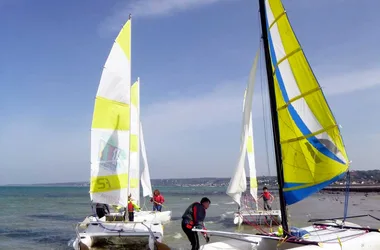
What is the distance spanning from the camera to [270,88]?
9086mm

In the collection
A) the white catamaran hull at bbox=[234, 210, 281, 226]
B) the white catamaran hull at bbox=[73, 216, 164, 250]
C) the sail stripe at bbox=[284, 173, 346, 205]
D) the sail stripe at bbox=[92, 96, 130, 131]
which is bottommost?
the white catamaran hull at bbox=[234, 210, 281, 226]

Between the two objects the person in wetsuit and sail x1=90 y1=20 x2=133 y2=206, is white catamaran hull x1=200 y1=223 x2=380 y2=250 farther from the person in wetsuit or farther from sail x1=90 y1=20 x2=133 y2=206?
sail x1=90 y1=20 x2=133 y2=206

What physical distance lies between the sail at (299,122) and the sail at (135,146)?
37.0ft

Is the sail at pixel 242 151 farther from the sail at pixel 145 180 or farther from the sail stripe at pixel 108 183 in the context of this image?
the sail at pixel 145 180

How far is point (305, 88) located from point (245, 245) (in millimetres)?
3811

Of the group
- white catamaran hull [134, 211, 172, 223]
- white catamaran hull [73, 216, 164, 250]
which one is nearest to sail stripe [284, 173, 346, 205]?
white catamaran hull [73, 216, 164, 250]

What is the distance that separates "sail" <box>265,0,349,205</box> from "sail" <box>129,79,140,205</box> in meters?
11.3

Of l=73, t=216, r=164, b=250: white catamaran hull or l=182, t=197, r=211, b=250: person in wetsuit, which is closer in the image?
l=182, t=197, r=211, b=250: person in wetsuit

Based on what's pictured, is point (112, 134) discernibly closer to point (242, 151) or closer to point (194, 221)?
point (242, 151)

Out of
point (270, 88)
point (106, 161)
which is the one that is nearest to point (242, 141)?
point (270, 88)

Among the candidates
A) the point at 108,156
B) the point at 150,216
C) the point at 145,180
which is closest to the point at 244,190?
the point at 108,156

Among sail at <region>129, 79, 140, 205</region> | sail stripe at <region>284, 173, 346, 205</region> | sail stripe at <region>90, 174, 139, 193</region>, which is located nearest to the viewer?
sail stripe at <region>284, 173, 346, 205</region>

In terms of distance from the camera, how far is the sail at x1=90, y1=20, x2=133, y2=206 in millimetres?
13055

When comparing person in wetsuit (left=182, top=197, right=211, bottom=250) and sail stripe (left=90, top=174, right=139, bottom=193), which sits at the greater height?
sail stripe (left=90, top=174, right=139, bottom=193)
